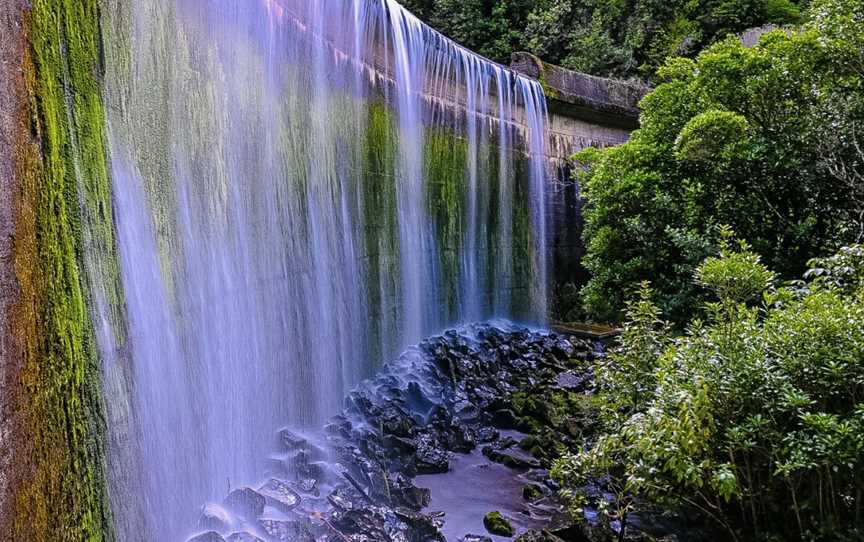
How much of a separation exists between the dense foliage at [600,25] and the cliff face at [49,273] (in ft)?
63.9

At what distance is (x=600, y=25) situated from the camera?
21.2 meters

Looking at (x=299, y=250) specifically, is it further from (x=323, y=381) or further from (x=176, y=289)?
(x=176, y=289)

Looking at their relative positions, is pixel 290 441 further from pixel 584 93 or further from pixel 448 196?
pixel 584 93

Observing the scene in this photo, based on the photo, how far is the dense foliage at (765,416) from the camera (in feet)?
15.1

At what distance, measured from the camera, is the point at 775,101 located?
891 cm

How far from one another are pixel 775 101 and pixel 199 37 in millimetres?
7738

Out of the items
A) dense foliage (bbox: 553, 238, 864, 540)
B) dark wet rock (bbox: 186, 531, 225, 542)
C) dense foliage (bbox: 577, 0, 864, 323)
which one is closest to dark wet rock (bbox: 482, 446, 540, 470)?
dense foliage (bbox: 553, 238, 864, 540)

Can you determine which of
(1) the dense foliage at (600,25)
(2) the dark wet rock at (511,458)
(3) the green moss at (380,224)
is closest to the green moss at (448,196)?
(3) the green moss at (380,224)

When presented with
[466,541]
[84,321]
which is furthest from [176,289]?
[466,541]

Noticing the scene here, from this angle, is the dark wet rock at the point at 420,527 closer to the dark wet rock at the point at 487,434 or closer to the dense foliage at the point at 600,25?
the dark wet rock at the point at 487,434

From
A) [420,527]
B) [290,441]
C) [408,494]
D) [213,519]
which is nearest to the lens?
[213,519]

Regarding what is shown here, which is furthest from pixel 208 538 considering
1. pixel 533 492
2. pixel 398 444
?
pixel 533 492

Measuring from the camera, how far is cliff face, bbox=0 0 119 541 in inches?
103

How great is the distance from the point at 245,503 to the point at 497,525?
8.95 feet
